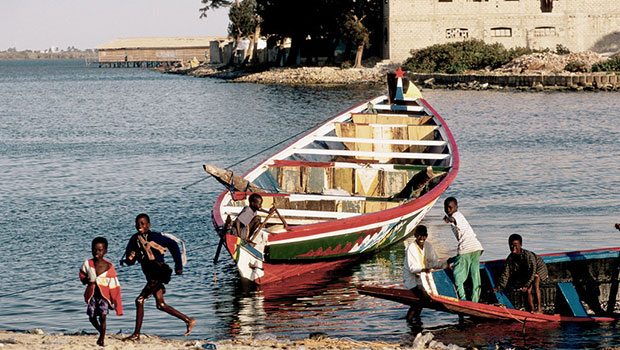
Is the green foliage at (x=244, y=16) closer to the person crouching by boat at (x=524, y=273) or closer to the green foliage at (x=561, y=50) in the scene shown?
the green foliage at (x=561, y=50)

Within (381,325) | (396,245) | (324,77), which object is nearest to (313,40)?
(324,77)

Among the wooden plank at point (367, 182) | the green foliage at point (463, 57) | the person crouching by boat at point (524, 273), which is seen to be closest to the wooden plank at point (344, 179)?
the wooden plank at point (367, 182)

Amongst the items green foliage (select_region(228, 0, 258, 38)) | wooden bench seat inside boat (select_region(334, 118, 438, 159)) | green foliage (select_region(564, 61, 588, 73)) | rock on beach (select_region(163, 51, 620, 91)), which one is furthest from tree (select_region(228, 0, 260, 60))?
wooden bench seat inside boat (select_region(334, 118, 438, 159))

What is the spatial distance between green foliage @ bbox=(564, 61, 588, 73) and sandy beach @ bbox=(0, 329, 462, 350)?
231ft

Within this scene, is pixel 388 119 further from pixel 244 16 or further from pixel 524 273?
pixel 244 16

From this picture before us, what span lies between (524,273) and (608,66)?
6932cm

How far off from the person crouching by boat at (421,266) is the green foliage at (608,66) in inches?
2711

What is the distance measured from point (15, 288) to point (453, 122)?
39929 millimetres

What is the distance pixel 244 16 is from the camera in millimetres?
129125

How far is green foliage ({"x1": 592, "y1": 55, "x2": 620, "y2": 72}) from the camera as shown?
269ft

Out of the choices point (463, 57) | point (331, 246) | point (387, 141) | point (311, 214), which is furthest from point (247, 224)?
point (463, 57)

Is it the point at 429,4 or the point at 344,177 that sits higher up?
the point at 429,4

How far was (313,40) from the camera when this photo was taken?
107 m

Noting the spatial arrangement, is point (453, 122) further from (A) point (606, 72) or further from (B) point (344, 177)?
(B) point (344, 177)
